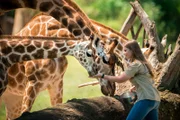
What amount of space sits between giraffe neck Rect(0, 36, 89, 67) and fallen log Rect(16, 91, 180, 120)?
58 cm

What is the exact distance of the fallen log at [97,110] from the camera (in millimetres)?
4434

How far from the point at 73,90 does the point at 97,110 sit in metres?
5.30

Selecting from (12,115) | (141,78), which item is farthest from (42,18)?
(141,78)

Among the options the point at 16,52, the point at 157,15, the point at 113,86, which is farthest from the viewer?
the point at 157,15

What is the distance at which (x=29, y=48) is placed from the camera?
528 centimetres

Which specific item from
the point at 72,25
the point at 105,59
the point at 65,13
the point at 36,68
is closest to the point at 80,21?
the point at 72,25

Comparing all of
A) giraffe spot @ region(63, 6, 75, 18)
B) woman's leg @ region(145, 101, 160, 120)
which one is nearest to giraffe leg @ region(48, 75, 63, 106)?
giraffe spot @ region(63, 6, 75, 18)

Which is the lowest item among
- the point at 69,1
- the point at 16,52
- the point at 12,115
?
the point at 12,115

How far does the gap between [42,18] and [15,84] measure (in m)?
0.90

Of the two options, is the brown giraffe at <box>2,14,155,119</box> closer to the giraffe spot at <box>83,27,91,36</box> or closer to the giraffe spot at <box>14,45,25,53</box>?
the giraffe spot at <box>83,27,91,36</box>

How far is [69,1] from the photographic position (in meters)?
6.23

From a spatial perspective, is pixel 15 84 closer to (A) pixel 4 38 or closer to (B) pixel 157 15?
(A) pixel 4 38

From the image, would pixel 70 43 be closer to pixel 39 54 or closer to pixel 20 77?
pixel 39 54

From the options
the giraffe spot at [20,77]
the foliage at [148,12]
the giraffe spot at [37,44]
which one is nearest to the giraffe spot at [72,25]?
the giraffe spot at [37,44]
